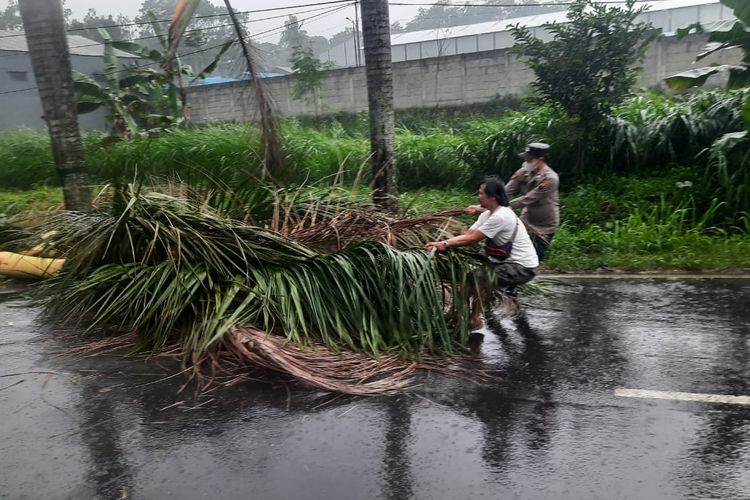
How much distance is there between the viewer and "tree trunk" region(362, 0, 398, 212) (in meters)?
7.93

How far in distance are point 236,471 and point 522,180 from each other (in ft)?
16.0

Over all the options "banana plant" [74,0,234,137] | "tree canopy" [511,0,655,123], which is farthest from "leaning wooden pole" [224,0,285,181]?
"banana plant" [74,0,234,137]

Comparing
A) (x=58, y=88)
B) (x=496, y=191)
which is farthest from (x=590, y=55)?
(x=58, y=88)

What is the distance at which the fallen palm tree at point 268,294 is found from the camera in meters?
5.23

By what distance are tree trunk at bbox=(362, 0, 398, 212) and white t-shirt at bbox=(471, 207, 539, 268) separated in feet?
6.78

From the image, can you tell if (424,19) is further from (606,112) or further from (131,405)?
(131,405)

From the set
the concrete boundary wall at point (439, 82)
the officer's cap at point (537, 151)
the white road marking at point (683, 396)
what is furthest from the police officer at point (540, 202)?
the concrete boundary wall at point (439, 82)

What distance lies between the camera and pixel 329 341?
5379 mm

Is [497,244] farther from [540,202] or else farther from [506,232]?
[540,202]

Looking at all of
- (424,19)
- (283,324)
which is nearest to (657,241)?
(283,324)

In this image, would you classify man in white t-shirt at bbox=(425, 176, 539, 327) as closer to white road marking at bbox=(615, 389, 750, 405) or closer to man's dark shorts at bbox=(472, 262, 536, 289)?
man's dark shorts at bbox=(472, 262, 536, 289)

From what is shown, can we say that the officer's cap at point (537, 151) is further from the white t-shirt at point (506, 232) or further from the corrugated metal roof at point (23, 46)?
the corrugated metal roof at point (23, 46)

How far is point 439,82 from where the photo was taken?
19.6 meters

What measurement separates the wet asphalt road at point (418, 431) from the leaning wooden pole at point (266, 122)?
A: 3095 mm
